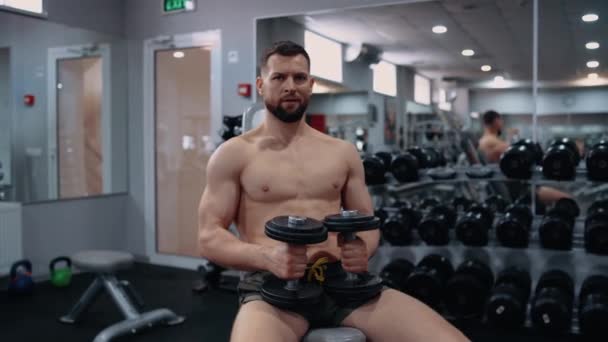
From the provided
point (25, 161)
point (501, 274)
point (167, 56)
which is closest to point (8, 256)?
point (25, 161)

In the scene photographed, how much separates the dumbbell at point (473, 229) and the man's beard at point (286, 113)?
1974mm

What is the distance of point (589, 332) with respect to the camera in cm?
290

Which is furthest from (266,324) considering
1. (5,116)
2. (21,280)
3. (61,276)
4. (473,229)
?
(5,116)

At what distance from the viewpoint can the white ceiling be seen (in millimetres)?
3389

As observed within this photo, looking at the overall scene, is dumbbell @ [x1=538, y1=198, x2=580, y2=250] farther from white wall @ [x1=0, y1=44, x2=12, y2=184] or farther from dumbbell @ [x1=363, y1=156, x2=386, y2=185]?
white wall @ [x1=0, y1=44, x2=12, y2=184]

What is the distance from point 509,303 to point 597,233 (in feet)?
1.85

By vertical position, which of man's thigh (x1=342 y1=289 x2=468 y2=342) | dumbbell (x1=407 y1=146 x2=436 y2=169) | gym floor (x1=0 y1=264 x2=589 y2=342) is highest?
dumbbell (x1=407 y1=146 x2=436 y2=169)

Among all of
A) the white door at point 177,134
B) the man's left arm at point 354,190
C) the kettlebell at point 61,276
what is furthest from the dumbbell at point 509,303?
the kettlebell at point 61,276

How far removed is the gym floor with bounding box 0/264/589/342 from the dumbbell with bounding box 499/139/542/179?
84 cm

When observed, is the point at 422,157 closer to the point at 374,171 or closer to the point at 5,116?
the point at 374,171

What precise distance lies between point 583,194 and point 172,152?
3.03 metres

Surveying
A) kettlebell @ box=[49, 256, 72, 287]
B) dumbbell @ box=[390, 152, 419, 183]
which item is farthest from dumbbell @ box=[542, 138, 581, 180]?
kettlebell @ box=[49, 256, 72, 287]

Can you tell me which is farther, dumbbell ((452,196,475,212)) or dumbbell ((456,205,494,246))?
dumbbell ((452,196,475,212))

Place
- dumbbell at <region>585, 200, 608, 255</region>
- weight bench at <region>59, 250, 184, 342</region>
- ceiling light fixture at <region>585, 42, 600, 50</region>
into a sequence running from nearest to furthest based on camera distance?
1. dumbbell at <region>585, 200, 608, 255</region>
2. weight bench at <region>59, 250, 184, 342</region>
3. ceiling light fixture at <region>585, 42, 600, 50</region>
